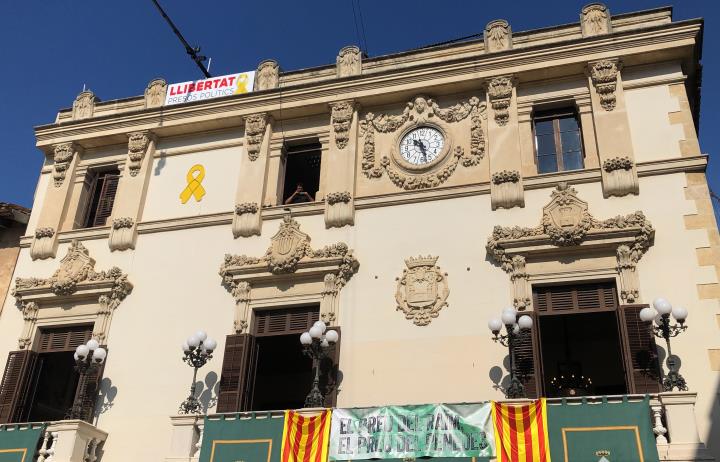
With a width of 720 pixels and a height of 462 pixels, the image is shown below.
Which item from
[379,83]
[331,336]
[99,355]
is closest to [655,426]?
[331,336]

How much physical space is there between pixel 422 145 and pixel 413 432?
740 centimetres

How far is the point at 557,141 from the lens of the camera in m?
18.1

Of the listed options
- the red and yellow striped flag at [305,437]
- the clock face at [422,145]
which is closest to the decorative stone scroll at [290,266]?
the red and yellow striped flag at [305,437]

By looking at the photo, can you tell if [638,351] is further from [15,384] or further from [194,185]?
[15,384]

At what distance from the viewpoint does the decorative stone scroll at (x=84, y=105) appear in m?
22.0

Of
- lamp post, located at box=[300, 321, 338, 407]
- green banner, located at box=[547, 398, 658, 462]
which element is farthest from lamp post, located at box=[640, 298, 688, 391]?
lamp post, located at box=[300, 321, 338, 407]

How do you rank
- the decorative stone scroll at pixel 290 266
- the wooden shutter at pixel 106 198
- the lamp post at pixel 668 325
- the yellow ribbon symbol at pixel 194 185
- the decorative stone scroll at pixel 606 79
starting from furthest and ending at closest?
the wooden shutter at pixel 106 198 < the yellow ribbon symbol at pixel 194 185 < the decorative stone scroll at pixel 606 79 < the decorative stone scroll at pixel 290 266 < the lamp post at pixel 668 325

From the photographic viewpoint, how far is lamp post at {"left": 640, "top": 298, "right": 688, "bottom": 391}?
521 inches

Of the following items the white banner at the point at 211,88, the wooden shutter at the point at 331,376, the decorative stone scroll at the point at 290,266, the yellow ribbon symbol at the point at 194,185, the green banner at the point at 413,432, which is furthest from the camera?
the white banner at the point at 211,88

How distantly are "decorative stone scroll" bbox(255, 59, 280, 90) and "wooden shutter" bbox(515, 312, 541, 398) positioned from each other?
9.71 metres

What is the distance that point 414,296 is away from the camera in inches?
650

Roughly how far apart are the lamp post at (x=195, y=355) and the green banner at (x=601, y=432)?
7.11 meters

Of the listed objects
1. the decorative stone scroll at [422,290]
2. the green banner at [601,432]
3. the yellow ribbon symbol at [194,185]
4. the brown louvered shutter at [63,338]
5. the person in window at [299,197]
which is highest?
the yellow ribbon symbol at [194,185]

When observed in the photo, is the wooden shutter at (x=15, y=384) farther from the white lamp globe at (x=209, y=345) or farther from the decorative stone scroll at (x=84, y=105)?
the decorative stone scroll at (x=84, y=105)
